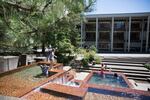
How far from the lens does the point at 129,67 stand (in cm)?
1466

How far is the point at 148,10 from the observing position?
22859 millimetres

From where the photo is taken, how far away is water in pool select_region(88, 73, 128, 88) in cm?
1087

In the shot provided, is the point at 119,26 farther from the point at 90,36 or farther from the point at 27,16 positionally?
the point at 27,16

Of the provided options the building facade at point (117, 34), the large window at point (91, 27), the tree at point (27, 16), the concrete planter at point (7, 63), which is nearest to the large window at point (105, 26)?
the building facade at point (117, 34)

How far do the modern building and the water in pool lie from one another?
1397 centimetres

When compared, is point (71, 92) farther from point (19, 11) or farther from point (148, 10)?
point (148, 10)

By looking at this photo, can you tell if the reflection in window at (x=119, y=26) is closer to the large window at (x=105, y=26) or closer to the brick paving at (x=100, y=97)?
the large window at (x=105, y=26)

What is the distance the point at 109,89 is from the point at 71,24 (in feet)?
33.6

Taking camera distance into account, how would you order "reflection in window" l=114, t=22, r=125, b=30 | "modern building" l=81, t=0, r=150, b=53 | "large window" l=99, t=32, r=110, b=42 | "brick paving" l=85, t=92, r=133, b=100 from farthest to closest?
"large window" l=99, t=32, r=110, b=42 < "reflection in window" l=114, t=22, r=125, b=30 < "modern building" l=81, t=0, r=150, b=53 < "brick paving" l=85, t=92, r=133, b=100

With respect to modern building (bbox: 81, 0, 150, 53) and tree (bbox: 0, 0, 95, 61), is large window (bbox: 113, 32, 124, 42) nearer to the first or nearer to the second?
modern building (bbox: 81, 0, 150, 53)

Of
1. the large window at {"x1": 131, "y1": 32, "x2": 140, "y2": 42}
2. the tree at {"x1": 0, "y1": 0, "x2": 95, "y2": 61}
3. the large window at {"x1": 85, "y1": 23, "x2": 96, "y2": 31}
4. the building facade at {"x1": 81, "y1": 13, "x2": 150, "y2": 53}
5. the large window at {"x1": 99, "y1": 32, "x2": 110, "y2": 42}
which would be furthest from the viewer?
the large window at {"x1": 85, "y1": 23, "x2": 96, "y2": 31}

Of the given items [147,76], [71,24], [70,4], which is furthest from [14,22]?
[71,24]

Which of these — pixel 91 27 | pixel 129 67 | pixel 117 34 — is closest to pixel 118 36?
pixel 117 34

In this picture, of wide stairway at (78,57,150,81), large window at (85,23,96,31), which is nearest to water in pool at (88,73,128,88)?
wide stairway at (78,57,150,81)
